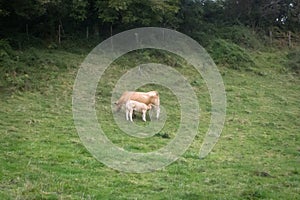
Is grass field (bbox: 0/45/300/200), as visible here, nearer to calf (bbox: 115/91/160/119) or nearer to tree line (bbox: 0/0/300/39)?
calf (bbox: 115/91/160/119)

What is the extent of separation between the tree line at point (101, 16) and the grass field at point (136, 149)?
292 cm

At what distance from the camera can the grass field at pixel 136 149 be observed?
11.3 meters

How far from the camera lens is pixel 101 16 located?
2964 centimetres

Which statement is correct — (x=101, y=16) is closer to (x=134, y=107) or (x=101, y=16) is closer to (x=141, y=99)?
(x=141, y=99)

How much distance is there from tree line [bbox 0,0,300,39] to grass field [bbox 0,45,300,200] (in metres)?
2.92

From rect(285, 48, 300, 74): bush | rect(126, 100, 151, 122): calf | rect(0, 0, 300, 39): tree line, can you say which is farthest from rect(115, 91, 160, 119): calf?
rect(285, 48, 300, 74): bush

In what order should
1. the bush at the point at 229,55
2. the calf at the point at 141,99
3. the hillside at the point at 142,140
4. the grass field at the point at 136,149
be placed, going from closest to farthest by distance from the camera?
the grass field at the point at 136,149
the hillside at the point at 142,140
the calf at the point at 141,99
the bush at the point at 229,55

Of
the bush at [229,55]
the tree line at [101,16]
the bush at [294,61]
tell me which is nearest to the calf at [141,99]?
the tree line at [101,16]

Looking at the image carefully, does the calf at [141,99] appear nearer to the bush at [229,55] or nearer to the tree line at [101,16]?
the tree line at [101,16]

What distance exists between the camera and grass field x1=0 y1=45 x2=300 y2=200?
11.3 metres

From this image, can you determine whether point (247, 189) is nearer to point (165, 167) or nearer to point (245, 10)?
point (165, 167)

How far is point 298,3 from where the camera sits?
4197cm

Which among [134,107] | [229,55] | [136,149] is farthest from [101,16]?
[136,149]

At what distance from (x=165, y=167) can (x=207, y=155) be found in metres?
2.29
